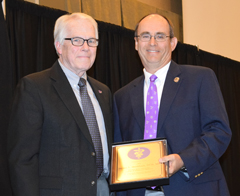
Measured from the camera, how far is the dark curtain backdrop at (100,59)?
2.96m

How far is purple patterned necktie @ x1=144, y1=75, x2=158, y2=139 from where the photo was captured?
262 cm

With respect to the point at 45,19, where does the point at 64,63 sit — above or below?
below

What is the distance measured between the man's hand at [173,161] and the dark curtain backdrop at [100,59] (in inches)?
53.3

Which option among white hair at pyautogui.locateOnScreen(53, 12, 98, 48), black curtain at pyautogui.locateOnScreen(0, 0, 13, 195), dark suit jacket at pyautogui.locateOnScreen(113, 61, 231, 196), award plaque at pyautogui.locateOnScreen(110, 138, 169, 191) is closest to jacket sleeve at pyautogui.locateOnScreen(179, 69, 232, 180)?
dark suit jacket at pyautogui.locateOnScreen(113, 61, 231, 196)

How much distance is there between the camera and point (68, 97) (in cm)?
247

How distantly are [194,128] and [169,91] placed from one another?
0.33 metres

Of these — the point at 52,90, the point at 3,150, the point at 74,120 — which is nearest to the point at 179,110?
the point at 74,120

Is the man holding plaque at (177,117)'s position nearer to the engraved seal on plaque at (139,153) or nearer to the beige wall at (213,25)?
the engraved seal on plaque at (139,153)

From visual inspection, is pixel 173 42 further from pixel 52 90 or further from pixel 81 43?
pixel 52 90

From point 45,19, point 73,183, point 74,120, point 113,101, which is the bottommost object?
point 73,183

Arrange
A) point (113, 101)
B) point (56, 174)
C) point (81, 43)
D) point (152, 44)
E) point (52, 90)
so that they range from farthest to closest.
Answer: point (113, 101) < point (152, 44) < point (81, 43) < point (52, 90) < point (56, 174)

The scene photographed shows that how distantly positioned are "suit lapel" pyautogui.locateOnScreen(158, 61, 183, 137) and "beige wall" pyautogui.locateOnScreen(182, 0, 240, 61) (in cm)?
462

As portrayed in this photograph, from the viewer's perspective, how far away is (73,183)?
2.31 meters

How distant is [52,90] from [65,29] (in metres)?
0.50
